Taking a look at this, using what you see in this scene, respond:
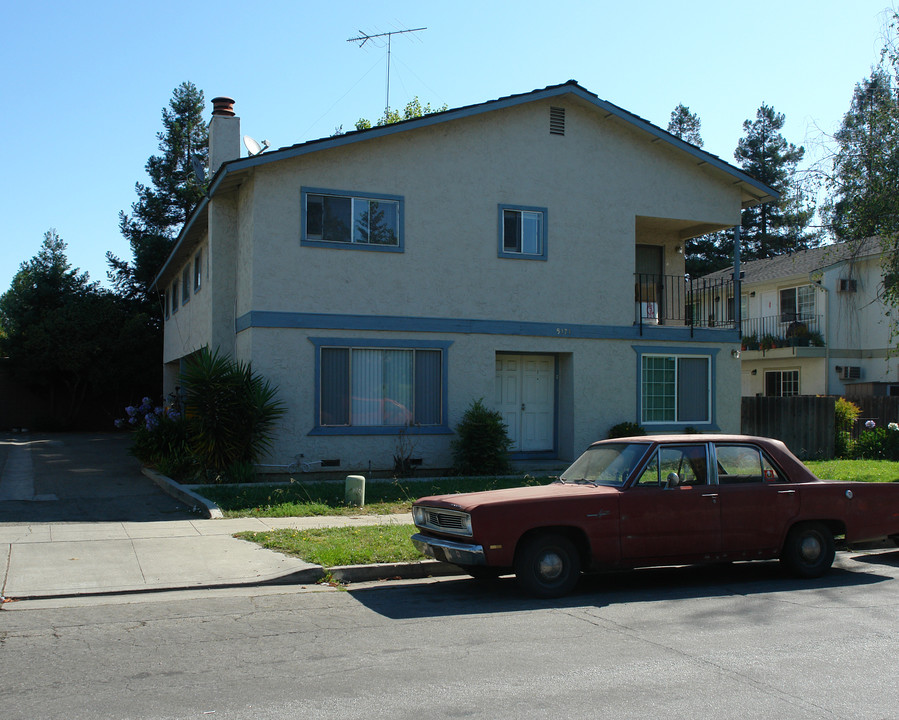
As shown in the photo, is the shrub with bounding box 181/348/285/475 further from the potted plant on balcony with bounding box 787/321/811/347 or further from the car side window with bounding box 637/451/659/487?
the potted plant on balcony with bounding box 787/321/811/347

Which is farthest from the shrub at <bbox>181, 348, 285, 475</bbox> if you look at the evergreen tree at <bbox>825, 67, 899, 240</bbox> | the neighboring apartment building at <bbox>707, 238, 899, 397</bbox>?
the neighboring apartment building at <bbox>707, 238, 899, 397</bbox>

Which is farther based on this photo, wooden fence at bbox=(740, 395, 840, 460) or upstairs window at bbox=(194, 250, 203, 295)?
wooden fence at bbox=(740, 395, 840, 460)

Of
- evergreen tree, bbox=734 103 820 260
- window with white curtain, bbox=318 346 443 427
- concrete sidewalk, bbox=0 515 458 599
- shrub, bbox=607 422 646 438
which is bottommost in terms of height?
concrete sidewalk, bbox=0 515 458 599

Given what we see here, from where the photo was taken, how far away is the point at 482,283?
16.7 meters

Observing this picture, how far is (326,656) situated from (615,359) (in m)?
12.7

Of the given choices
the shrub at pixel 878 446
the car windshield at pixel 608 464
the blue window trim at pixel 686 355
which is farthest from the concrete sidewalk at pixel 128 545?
the shrub at pixel 878 446

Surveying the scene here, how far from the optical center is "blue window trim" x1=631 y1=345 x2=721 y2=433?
708 inches

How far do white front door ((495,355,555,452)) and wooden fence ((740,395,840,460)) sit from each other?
654cm

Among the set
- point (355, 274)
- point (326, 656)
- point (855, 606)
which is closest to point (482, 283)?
point (355, 274)

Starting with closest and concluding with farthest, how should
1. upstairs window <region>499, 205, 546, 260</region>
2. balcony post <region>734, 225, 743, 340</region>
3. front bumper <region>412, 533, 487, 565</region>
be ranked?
front bumper <region>412, 533, 487, 565</region>
upstairs window <region>499, 205, 546, 260</region>
balcony post <region>734, 225, 743, 340</region>

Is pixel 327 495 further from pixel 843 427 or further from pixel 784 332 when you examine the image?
pixel 784 332

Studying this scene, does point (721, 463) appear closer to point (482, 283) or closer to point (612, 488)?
point (612, 488)

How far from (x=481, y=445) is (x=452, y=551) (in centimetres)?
772

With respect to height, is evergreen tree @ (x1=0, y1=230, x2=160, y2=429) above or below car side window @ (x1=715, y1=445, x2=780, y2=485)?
above
